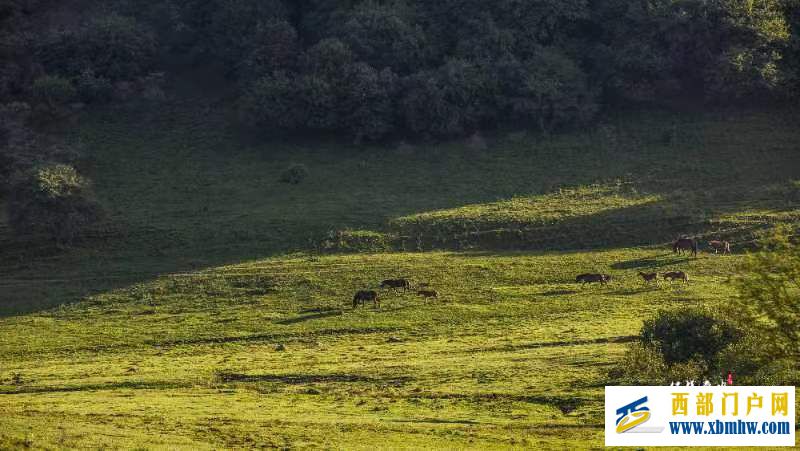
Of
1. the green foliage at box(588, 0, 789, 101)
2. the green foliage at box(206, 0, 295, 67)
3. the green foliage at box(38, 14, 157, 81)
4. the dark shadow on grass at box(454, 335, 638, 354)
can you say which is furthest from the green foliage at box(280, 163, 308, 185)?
the dark shadow on grass at box(454, 335, 638, 354)

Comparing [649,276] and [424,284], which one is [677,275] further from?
[424,284]

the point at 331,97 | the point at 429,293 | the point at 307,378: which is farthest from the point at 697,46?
the point at 307,378

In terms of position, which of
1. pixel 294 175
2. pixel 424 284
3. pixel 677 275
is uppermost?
pixel 294 175

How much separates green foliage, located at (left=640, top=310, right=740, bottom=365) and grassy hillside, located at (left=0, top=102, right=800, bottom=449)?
10.1 ft

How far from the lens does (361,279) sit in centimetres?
6388

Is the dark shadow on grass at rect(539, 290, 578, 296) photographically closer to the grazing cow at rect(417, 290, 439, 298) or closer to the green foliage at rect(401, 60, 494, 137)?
the grazing cow at rect(417, 290, 439, 298)

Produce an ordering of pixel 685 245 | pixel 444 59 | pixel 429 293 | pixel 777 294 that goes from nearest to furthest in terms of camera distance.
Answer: pixel 777 294 → pixel 429 293 → pixel 685 245 → pixel 444 59

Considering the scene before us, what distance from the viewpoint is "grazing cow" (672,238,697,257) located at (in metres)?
66.2

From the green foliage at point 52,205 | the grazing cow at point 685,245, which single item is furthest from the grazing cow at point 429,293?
the green foliage at point 52,205

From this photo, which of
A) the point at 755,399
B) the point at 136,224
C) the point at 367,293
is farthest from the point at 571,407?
the point at 136,224

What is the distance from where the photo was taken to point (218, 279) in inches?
2559

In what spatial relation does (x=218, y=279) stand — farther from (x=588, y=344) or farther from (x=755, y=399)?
(x=755, y=399)

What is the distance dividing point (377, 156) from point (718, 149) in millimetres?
27280

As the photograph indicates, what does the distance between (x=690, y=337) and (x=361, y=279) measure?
79.4 feet
